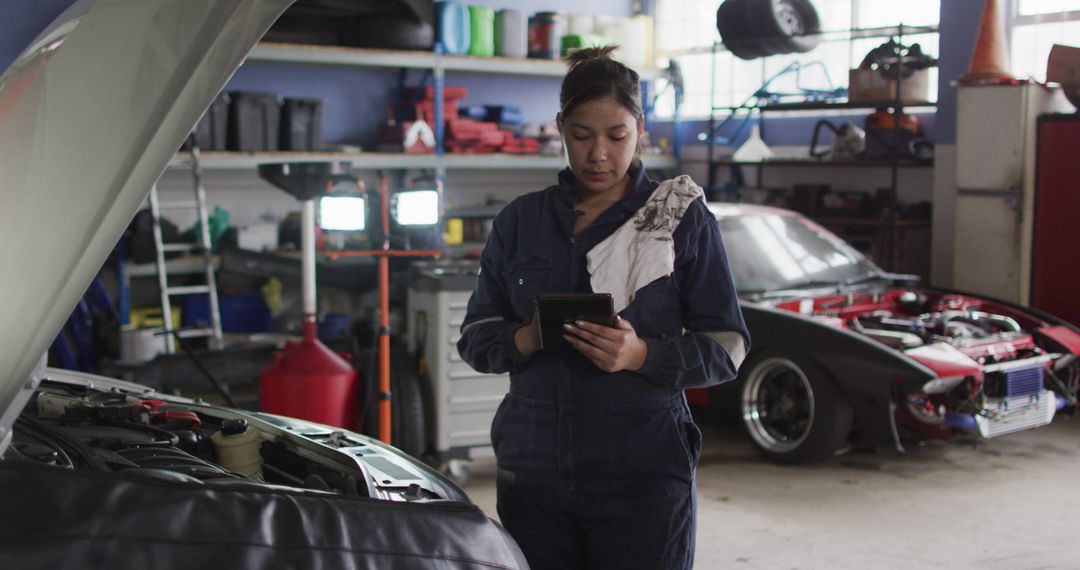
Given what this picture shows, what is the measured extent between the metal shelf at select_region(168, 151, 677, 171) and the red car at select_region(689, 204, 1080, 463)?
11.3 ft

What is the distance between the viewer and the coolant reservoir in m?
2.34

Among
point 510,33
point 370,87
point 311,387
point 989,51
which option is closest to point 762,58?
point 510,33

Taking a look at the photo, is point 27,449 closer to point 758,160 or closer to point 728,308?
point 728,308

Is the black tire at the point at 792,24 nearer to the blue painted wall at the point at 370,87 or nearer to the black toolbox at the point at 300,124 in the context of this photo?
the blue painted wall at the point at 370,87

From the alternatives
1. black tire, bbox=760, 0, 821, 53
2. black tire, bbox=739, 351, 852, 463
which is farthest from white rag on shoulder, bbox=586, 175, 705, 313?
black tire, bbox=760, 0, 821, 53

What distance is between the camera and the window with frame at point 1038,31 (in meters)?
8.52

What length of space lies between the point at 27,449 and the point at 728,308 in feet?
4.07

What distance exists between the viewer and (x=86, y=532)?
1.26 meters

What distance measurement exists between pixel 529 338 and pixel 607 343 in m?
0.17

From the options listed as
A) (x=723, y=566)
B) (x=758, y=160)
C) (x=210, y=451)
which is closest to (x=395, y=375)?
(x=723, y=566)

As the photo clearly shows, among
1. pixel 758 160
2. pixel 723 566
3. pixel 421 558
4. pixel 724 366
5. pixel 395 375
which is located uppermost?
pixel 758 160

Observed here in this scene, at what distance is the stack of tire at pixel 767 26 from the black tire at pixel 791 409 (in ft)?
13.0

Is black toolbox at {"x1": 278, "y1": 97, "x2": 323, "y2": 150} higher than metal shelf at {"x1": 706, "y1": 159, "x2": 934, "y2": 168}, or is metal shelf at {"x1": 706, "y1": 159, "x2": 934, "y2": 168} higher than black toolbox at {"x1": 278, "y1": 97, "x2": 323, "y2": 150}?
black toolbox at {"x1": 278, "y1": 97, "x2": 323, "y2": 150}

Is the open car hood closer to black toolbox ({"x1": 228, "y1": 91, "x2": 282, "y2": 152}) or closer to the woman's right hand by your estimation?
the woman's right hand
